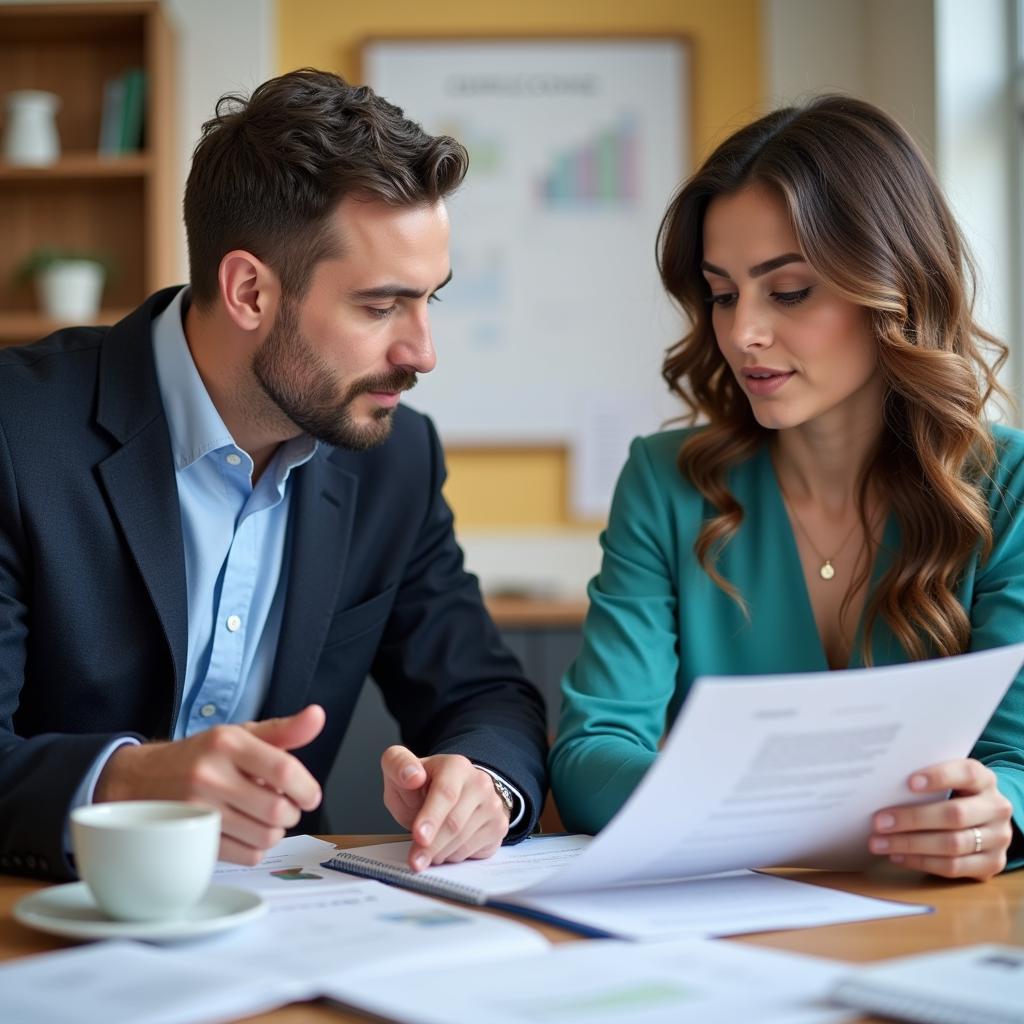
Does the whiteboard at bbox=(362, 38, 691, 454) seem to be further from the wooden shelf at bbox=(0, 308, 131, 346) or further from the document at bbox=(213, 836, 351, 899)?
the document at bbox=(213, 836, 351, 899)

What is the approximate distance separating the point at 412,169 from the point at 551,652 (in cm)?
191

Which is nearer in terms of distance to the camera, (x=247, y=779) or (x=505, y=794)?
(x=247, y=779)

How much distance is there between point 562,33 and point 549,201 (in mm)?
499

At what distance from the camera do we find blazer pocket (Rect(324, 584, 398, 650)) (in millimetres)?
1711

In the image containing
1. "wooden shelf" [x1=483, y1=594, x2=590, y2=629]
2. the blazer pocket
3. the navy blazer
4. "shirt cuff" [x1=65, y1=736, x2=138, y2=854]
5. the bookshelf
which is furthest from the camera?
the bookshelf

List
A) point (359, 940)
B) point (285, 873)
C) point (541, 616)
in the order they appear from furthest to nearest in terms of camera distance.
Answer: point (541, 616) → point (285, 873) → point (359, 940)

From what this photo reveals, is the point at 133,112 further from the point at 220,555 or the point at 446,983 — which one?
the point at 446,983

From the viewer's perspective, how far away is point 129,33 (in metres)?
3.91

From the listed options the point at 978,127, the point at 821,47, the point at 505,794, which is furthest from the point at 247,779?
the point at 821,47

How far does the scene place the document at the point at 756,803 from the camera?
89cm

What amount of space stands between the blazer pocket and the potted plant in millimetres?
2332

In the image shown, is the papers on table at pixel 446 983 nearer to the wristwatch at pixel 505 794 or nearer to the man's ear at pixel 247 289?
the wristwatch at pixel 505 794

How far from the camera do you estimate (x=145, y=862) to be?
2.69ft

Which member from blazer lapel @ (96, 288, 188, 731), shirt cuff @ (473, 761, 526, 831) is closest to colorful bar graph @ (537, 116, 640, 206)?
blazer lapel @ (96, 288, 188, 731)
